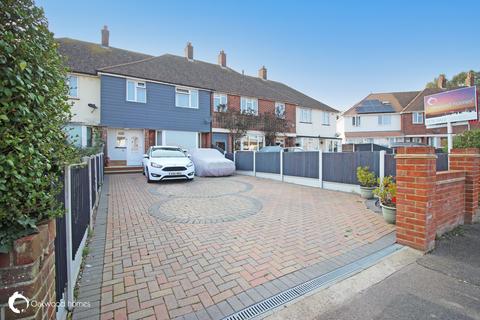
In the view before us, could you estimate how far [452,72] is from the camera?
35.7 m

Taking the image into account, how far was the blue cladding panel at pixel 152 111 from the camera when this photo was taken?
46.9ft

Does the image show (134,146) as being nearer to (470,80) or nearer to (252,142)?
(252,142)

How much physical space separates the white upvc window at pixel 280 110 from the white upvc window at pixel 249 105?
7.30ft

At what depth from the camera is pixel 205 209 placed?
588cm

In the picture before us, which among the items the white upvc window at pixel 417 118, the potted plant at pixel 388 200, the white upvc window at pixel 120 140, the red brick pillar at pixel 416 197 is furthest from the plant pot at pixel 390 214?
the white upvc window at pixel 417 118

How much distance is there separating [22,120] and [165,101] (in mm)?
16091

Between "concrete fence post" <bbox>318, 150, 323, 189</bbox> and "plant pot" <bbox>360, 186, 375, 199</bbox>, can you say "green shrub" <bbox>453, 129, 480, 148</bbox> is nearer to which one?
"plant pot" <bbox>360, 186, 375, 199</bbox>

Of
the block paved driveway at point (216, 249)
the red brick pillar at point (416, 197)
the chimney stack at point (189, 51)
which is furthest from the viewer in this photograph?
the chimney stack at point (189, 51)

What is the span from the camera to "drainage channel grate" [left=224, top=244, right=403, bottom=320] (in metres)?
2.24

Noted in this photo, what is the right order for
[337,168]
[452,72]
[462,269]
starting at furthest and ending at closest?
1. [452,72]
2. [337,168]
3. [462,269]

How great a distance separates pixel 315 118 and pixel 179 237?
2382cm

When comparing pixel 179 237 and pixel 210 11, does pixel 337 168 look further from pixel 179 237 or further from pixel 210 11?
pixel 210 11

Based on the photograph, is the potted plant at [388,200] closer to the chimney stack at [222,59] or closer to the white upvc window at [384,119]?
the chimney stack at [222,59]

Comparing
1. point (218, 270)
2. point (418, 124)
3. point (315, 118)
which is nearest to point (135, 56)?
point (315, 118)
